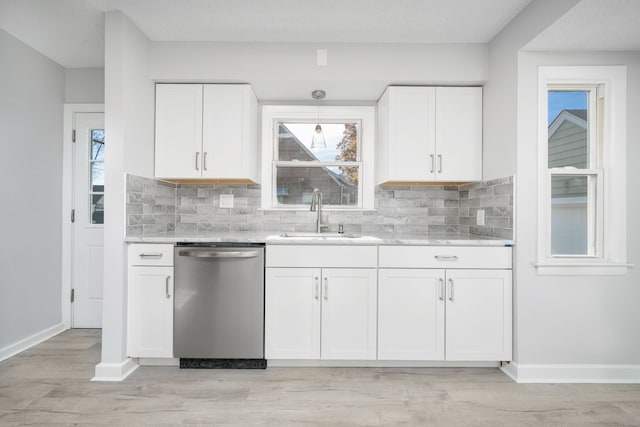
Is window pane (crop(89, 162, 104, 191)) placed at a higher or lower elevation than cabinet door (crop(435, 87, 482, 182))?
lower

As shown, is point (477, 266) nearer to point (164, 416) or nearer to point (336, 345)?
point (336, 345)

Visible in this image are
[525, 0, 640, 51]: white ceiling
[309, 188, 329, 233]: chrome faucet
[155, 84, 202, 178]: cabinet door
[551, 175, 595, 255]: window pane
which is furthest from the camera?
[309, 188, 329, 233]: chrome faucet

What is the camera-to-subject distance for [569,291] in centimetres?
234

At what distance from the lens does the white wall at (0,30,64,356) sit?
2625 millimetres

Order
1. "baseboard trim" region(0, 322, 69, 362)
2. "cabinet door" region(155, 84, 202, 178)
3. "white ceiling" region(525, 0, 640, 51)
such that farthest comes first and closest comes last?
1. "cabinet door" region(155, 84, 202, 178)
2. "baseboard trim" region(0, 322, 69, 362)
3. "white ceiling" region(525, 0, 640, 51)

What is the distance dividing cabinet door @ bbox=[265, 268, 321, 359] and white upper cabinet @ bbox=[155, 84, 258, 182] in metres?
0.99

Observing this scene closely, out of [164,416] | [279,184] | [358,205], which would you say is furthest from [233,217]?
[164,416]

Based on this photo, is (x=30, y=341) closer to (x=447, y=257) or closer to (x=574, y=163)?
(x=447, y=257)

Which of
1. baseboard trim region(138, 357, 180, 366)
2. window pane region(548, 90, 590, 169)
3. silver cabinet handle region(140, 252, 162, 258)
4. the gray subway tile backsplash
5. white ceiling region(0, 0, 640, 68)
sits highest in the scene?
white ceiling region(0, 0, 640, 68)

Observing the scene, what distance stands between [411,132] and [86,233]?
3097mm

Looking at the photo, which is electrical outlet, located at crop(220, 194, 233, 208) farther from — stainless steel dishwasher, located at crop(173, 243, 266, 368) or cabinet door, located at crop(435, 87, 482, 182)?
cabinet door, located at crop(435, 87, 482, 182)

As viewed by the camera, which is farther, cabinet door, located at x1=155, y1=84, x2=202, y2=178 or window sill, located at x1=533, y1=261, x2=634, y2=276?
cabinet door, located at x1=155, y1=84, x2=202, y2=178

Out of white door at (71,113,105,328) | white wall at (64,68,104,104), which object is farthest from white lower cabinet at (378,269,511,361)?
white wall at (64,68,104,104)

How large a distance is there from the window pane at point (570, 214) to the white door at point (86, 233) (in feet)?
12.5
